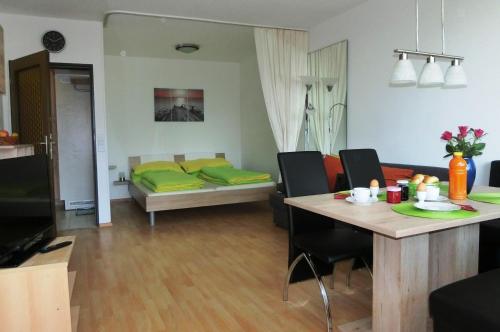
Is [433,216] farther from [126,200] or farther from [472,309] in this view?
[126,200]

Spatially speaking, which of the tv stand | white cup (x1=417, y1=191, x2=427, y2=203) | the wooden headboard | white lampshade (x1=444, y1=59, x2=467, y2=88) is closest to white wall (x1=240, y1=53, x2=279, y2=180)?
the wooden headboard

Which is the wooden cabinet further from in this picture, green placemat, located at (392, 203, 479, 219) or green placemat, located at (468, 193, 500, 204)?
green placemat, located at (468, 193, 500, 204)

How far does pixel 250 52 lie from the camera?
6.20 meters

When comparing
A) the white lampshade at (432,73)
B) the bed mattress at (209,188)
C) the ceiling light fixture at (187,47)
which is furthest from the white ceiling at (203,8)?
the white lampshade at (432,73)

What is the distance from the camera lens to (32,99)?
12.8ft

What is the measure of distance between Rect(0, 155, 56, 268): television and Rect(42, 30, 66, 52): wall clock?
8.35 feet

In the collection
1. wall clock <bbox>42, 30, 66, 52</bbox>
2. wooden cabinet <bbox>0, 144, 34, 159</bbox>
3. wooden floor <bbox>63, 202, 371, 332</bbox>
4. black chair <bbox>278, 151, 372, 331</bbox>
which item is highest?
wall clock <bbox>42, 30, 66, 52</bbox>

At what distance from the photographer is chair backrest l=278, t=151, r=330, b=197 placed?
7.73 feet

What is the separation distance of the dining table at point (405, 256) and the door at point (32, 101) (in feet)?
9.36

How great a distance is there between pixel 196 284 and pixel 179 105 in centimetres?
439

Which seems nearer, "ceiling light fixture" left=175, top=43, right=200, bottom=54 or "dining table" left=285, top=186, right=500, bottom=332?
"dining table" left=285, top=186, right=500, bottom=332

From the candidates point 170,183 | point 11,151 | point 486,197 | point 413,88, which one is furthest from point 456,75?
point 170,183

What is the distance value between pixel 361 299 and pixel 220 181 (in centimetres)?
302

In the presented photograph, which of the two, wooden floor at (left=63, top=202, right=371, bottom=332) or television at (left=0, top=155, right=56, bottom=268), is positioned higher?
television at (left=0, top=155, right=56, bottom=268)
